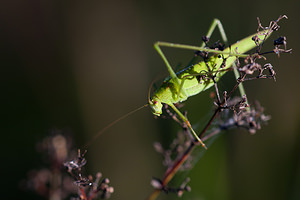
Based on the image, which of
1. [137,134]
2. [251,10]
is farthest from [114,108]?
[251,10]

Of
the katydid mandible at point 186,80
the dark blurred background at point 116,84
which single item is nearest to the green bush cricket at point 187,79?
the katydid mandible at point 186,80

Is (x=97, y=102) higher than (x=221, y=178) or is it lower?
higher

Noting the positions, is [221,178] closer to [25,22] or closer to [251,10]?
[251,10]

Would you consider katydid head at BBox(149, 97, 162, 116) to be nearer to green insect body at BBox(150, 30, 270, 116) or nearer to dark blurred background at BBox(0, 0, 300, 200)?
green insect body at BBox(150, 30, 270, 116)

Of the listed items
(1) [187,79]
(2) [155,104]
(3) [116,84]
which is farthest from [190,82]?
(3) [116,84]

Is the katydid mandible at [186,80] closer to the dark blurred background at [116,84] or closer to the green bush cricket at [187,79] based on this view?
the green bush cricket at [187,79]

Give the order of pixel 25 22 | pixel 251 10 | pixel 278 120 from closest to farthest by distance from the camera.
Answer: pixel 278 120
pixel 251 10
pixel 25 22

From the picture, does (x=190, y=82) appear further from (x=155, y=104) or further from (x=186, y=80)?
(x=155, y=104)

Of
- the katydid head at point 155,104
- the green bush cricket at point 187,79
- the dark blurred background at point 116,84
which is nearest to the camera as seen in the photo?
the green bush cricket at point 187,79
